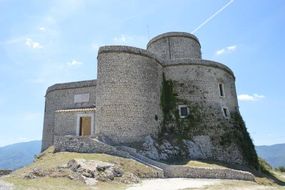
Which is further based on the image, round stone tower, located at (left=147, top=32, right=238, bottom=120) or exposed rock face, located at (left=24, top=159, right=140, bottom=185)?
round stone tower, located at (left=147, top=32, right=238, bottom=120)

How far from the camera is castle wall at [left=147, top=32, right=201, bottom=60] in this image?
3278 centimetres

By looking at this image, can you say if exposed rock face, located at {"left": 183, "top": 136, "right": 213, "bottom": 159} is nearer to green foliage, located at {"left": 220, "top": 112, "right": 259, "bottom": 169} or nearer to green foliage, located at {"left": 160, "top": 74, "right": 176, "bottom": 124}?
green foliage, located at {"left": 220, "top": 112, "right": 259, "bottom": 169}

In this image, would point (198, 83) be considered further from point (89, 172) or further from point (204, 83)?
point (89, 172)

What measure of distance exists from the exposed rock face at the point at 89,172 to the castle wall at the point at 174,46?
62.5ft

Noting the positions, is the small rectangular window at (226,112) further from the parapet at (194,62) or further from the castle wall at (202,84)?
the parapet at (194,62)

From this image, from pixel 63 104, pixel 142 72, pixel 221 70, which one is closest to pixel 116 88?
pixel 142 72

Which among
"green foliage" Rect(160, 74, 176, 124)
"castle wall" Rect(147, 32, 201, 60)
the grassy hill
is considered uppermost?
"castle wall" Rect(147, 32, 201, 60)

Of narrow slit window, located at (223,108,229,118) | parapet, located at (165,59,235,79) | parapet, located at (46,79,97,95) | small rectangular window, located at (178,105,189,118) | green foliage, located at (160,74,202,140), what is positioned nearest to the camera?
green foliage, located at (160,74,202,140)

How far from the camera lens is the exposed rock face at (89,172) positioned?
14.4m

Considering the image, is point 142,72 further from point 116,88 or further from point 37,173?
point 37,173

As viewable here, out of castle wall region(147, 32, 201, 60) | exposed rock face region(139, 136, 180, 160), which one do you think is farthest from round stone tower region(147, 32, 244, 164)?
castle wall region(147, 32, 201, 60)

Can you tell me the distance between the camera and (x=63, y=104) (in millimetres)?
30531

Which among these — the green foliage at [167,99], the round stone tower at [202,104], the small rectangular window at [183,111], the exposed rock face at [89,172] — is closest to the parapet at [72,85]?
the green foliage at [167,99]

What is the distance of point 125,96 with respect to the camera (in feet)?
78.3
